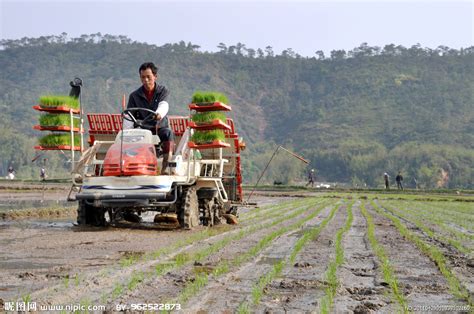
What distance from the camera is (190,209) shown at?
1189cm

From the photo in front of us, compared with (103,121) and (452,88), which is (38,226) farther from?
(452,88)

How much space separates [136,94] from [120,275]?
20.3ft

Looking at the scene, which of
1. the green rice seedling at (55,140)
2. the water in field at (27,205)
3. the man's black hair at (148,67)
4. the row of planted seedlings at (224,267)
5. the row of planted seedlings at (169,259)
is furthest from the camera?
the water in field at (27,205)

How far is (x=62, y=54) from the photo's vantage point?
533 ft

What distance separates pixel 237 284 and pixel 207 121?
20.5ft

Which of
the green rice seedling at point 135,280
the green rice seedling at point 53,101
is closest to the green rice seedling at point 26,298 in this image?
the green rice seedling at point 135,280

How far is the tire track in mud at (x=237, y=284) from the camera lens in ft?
17.3

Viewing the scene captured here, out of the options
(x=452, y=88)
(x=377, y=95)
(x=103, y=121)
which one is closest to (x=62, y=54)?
(x=377, y=95)

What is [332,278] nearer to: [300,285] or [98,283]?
[300,285]

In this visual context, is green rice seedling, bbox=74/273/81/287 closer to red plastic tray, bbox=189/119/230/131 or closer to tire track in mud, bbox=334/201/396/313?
tire track in mud, bbox=334/201/396/313

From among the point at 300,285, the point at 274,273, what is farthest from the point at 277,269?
the point at 300,285

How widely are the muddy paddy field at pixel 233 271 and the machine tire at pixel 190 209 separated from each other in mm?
382

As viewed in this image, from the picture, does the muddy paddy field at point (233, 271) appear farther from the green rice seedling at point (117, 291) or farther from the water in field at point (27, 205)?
the water in field at point (27, 205)

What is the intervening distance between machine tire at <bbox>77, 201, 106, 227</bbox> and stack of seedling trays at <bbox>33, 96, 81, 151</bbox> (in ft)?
3.71
